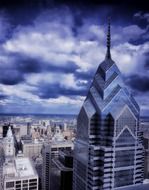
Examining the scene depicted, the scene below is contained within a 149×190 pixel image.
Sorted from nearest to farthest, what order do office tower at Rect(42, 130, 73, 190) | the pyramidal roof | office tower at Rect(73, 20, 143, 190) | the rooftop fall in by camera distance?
office tower at Rect(73, 20, 143, 190) → the pyramidal roof → the rooftop → office tower at Rect(42, 130, 73, 190)

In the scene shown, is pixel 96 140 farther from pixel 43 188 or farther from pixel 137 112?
pixel 43 188

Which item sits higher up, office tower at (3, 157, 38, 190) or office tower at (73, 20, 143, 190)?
office tower at (73, 20, 143, 190)

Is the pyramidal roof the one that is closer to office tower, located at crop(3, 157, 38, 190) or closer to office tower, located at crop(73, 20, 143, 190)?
office tower, located at crop(73, 20, 143, 190)

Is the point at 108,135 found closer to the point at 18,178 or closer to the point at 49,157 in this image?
the point at 18,178

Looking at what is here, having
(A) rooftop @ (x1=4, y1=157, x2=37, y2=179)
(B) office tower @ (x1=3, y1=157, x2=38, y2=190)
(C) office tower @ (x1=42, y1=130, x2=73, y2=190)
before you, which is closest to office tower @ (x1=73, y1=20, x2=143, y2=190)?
(B) office tower @ (x1=3, y1=157, x2=38, y2=190)

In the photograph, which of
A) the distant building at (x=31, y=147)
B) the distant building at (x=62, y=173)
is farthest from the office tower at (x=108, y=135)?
the distant building at (x=31, y=147)

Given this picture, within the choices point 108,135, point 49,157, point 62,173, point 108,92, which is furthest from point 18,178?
point 108,92

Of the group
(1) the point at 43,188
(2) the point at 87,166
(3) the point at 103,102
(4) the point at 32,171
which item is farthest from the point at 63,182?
(3) the point at 103,102

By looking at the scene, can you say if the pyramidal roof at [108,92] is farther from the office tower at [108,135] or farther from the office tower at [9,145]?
the office tower at [9,145]
